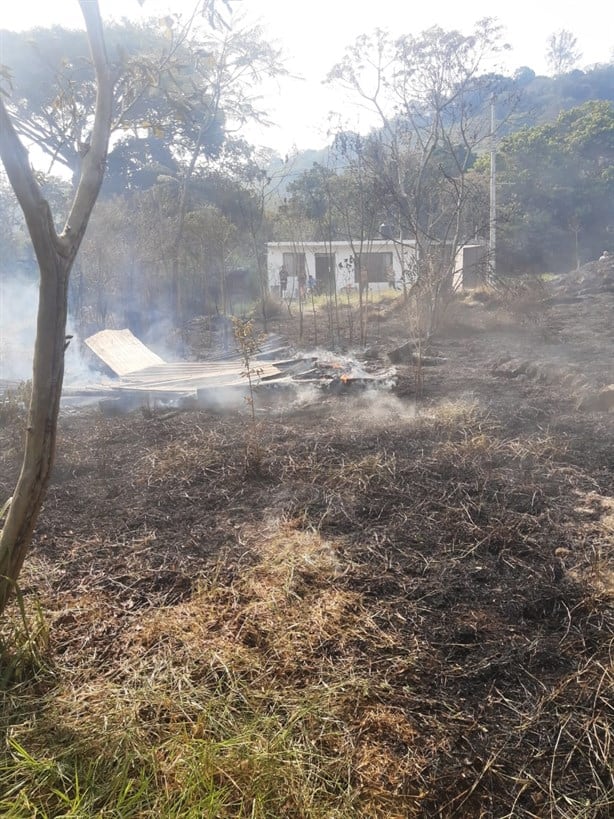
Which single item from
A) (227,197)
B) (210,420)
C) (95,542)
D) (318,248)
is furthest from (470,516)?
(318,248)

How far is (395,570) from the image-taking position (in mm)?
2688

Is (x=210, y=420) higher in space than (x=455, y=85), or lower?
lower

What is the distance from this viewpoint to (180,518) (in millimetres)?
3344

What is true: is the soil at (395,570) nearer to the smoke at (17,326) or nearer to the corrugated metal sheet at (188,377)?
the corrugated metal sheet at (188,377)

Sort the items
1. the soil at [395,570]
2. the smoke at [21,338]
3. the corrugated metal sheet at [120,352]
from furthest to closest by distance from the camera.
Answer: the smoke at [21,338]
the corrugated metal sheet at [120,352]
the soil at [395,570]

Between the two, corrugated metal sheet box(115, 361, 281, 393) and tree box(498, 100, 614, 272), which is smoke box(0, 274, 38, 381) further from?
tree box(498, 100, 614, 272)

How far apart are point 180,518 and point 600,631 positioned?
2.12m

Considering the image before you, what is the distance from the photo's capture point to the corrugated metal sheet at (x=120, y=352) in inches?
298

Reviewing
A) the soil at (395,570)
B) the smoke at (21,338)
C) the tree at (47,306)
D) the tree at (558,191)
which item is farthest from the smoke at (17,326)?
the tree at (558,191)

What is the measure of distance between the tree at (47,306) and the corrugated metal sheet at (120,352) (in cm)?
552

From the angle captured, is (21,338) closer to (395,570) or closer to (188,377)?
(188,377)

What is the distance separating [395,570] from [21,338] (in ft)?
36.3

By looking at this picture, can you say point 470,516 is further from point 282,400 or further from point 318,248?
point 318,248

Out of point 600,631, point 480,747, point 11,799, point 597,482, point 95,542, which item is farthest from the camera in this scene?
point 597,482
